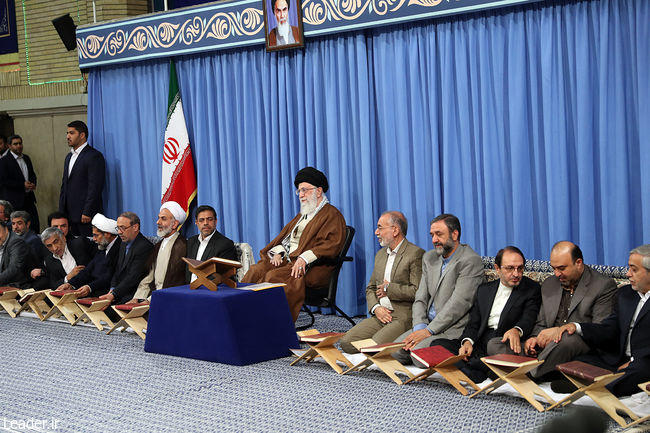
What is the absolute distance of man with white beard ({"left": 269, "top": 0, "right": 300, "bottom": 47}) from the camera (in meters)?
7.09

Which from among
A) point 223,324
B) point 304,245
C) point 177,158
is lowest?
point 223,324

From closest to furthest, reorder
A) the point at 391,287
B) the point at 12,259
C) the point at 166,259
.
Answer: the point at 391,287, the point at 166,259, the point at 12,259

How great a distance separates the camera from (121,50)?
8.46 metres

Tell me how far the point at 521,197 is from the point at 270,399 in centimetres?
255

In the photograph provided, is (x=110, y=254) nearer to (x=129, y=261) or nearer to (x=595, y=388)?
(x=129, y=261)

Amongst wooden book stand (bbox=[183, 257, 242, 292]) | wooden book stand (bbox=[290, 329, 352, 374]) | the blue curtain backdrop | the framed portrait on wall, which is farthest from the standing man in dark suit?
wooden book stand (bbox=[290, 329, 352, 374])

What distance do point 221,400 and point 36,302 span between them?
3.68 meters

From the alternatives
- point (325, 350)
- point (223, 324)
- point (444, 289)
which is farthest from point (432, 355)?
point (223, 324)

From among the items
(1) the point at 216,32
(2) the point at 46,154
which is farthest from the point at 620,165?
(2) the point at 46,154

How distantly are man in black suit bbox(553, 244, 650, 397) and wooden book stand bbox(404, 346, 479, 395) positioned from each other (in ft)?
1.83

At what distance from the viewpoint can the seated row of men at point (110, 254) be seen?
6.85m

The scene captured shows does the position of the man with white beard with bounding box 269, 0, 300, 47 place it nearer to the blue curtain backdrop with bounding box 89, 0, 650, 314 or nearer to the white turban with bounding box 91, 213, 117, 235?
the blue curtain backdrop with bounding box 89, 0, 650, 314

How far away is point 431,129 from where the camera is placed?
645 centimetres

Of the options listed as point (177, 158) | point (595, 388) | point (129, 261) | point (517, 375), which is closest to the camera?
point (595, 388)
